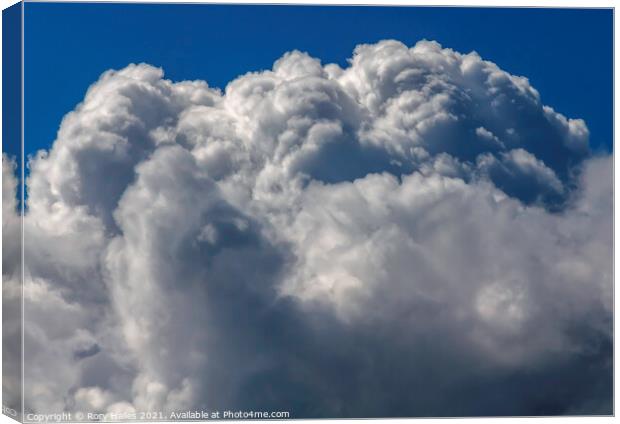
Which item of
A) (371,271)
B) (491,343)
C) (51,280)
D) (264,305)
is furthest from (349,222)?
(51,280)

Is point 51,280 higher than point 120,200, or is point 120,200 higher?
point 120,200

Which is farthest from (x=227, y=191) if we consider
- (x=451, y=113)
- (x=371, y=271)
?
(x=451, y=113)

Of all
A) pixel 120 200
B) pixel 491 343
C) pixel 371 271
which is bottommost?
pixel 491 343

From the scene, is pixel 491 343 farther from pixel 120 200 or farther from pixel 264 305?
pixel 120 200

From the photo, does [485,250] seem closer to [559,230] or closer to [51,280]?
[559,230]

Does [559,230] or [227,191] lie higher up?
[227,191]

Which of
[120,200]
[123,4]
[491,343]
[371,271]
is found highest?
[123,4]
